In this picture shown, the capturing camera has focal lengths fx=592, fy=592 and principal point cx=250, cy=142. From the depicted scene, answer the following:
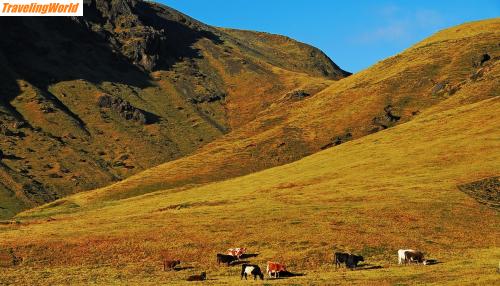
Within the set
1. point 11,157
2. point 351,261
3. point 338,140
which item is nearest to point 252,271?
point 351,261

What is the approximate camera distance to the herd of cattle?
4706 centimetres

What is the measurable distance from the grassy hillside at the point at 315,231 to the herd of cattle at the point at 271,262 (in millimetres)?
1061

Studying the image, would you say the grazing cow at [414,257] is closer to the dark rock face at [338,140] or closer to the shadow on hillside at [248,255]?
the shadow on hillside at [248,255]

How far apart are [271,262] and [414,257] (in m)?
12.9

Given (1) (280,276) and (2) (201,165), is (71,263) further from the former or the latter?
(2) (201,165)

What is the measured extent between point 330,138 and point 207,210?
105180 millimetres

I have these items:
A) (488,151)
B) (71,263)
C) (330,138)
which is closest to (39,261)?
(71,263)

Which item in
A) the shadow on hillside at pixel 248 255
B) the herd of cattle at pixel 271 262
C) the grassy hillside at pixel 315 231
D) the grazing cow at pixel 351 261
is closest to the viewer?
the herd of cattle at pixel 271 262

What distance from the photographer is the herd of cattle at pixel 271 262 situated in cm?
4706

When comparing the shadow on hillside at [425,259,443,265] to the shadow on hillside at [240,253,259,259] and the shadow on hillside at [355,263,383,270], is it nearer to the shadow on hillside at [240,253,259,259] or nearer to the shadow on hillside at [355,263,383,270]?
the shadow on hillside at [355,263,383,270]

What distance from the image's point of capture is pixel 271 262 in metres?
48.5

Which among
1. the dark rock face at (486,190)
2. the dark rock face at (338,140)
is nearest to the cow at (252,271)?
the dark rock face at (486,190)

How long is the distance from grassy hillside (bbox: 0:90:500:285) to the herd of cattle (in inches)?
41.8

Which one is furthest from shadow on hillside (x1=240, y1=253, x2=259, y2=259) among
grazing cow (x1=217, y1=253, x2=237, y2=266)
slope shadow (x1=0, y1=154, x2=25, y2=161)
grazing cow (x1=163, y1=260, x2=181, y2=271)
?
slope shadow (x1=0, y1=154, x2=25, y2=161)
